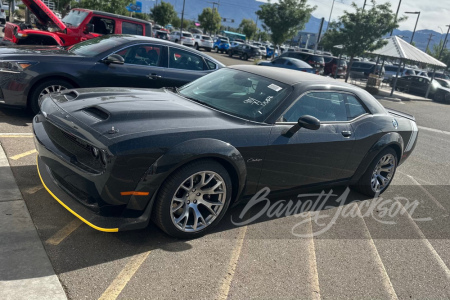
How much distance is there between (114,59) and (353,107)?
383 centimetres

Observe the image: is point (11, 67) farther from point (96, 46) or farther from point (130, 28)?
point (130, 28)

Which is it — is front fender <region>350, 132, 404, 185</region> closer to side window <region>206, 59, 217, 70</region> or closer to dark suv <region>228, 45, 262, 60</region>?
side window <region>206, 59, 217, 70</region>

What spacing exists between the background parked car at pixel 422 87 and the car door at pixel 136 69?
23655 mm

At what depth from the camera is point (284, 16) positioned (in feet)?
115

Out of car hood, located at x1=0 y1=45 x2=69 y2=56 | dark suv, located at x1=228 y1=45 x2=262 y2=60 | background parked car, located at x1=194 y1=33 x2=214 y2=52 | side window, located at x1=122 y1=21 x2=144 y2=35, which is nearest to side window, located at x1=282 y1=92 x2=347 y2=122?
car hood, located at x1=0 y1=45 x2=69 y2=56

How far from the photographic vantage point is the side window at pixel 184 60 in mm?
7387

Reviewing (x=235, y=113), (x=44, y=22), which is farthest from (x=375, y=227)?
(x=44, y=22)

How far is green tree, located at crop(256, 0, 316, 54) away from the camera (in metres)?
34.7

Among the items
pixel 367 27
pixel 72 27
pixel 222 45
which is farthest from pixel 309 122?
pixel 222 45

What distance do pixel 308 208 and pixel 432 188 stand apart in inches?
106

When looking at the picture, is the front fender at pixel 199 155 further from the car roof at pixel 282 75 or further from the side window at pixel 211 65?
the side window at pixel 211 65

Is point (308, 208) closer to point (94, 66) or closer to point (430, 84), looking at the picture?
point (94, 66)

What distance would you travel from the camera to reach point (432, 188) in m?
6.27

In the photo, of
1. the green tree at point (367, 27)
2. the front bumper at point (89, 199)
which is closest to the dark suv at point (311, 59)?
the green tree at point (367, 27)
